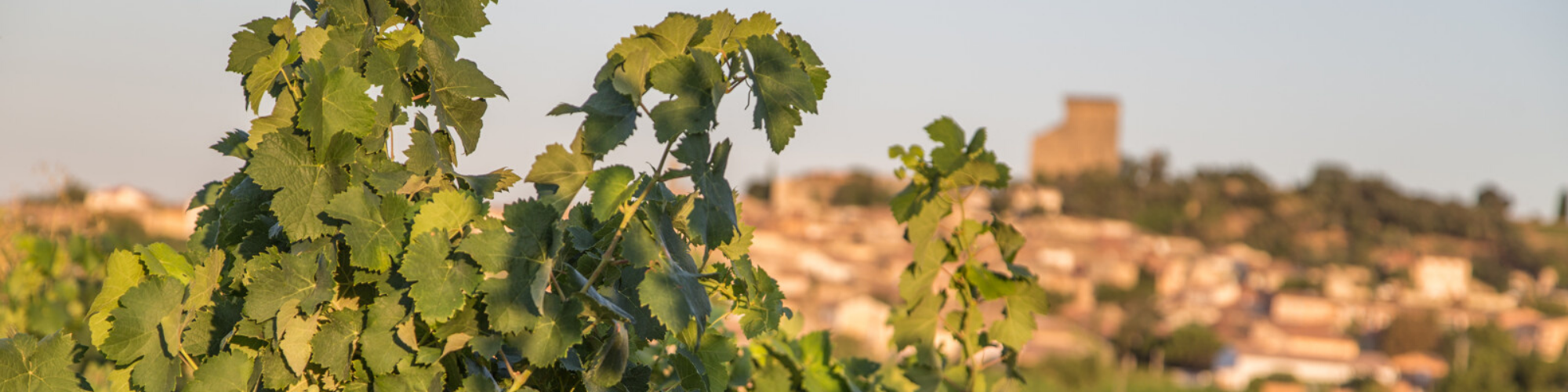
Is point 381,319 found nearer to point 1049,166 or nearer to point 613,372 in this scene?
point 613,372

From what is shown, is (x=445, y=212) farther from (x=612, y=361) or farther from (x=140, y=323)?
(x=140, y=323)

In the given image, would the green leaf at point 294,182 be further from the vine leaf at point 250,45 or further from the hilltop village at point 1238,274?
the hilltop village at point 1238,274

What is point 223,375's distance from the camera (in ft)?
3.96

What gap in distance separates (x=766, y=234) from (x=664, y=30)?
56.6 m

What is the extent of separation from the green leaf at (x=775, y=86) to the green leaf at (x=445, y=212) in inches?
10.1

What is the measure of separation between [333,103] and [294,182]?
8cm

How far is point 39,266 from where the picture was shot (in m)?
4.21

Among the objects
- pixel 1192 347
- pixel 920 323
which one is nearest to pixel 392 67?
pixel 920 323

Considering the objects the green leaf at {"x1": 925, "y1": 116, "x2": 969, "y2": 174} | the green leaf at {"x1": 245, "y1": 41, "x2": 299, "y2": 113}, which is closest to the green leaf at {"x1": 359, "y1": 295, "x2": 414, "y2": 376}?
the green leaf at {"x1": 245, "y1": 41, "x2": 299, "y2": 113}

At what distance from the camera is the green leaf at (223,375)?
3.95 ft

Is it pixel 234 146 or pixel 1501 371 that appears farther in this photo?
pixel 1501 371

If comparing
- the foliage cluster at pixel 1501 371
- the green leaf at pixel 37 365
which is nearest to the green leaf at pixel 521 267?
the green leaf at pixel 37 365

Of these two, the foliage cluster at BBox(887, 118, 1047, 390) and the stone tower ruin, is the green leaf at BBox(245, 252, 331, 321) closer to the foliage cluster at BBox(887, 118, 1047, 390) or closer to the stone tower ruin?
the foliage cluster at BBox(887, 118, 1047, 390)

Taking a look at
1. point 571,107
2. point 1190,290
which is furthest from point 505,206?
point 1190,290
